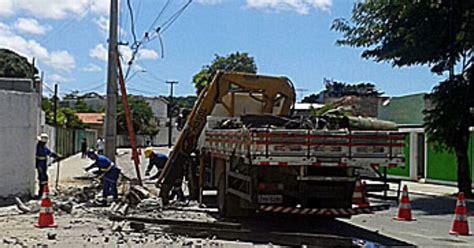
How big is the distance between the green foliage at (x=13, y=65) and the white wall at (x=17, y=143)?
202ft

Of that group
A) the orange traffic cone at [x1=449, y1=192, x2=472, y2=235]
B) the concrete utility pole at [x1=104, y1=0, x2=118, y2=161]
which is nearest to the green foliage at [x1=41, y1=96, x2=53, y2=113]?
the concrete utility pole at [x1=104, y1=0, x2=118, y2=161]

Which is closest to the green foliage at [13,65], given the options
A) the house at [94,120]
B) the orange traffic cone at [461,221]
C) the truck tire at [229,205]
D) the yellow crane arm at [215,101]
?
the house at [94,120]

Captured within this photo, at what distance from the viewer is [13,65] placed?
79.8 meters

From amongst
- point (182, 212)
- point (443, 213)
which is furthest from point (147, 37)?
point (443, 213)

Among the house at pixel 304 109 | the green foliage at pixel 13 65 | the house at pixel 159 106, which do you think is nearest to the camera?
the house at pixel 304 109

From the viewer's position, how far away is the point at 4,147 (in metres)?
17.0

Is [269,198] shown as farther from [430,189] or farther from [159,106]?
[159,106]

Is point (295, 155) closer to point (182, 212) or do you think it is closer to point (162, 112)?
point (182, 212)

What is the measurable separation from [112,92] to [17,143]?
676 cm

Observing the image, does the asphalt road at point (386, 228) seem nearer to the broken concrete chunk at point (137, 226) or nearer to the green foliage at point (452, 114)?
the broken concrete chunk at point (137, 226)

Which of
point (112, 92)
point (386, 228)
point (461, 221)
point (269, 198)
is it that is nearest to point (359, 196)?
point (386, 228)

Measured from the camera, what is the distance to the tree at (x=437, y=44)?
71.8 ft

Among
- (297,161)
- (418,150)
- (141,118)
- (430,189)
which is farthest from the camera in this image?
(141,118)

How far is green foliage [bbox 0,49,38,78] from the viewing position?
77.6 metres
